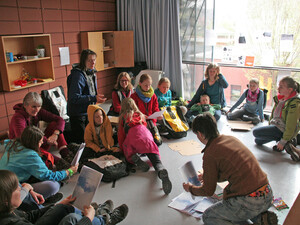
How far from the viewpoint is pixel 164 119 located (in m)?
4.00

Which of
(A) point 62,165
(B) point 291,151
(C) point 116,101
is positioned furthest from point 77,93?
(B) point 291,151

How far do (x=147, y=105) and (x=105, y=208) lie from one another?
6.04 feet

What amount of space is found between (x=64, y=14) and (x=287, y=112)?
3.70 m

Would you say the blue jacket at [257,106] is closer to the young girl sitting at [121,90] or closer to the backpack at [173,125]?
the backpack at [173,125]

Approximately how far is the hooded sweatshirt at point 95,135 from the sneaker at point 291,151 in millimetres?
2080

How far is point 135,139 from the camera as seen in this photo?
3016 millimetres

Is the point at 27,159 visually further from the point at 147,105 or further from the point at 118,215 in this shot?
the point at 147,105

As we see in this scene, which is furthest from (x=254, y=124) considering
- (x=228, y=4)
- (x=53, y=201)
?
(x=53, y=201)

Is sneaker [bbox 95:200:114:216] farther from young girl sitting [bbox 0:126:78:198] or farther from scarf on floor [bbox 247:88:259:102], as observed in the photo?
scarf on floor [bbox 247:88:259:102]

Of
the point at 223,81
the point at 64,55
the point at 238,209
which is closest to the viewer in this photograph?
the point at 238,209

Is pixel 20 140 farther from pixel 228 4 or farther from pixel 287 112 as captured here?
pixel 228 4

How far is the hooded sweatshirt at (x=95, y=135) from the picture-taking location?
3223 mm

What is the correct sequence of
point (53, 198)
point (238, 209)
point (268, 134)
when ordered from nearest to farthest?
point (238, 209)
point (53, 198)
point (268, 134)

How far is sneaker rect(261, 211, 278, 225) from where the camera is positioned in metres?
1.91
